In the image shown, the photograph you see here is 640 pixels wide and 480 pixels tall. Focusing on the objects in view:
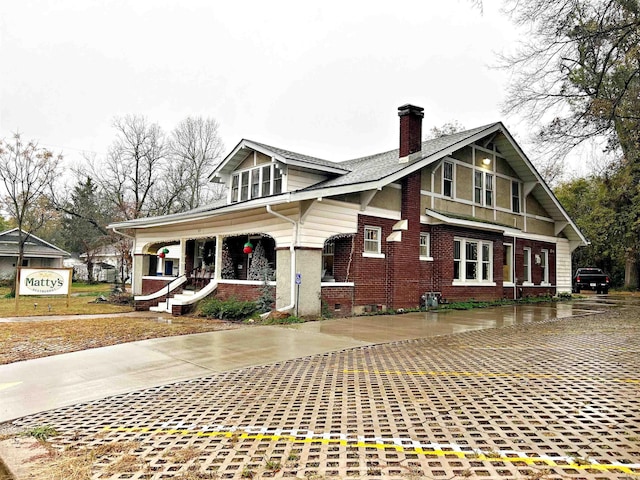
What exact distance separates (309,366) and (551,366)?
354 cm

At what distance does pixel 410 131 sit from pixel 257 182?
229 inches

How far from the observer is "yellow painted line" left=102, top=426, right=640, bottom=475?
120 inches

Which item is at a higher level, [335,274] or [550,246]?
[550,246]

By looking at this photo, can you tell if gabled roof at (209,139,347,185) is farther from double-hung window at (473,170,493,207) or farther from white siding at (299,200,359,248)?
double-hung window at (473,170,493,207)

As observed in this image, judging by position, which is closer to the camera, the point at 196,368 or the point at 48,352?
the point at 196,368

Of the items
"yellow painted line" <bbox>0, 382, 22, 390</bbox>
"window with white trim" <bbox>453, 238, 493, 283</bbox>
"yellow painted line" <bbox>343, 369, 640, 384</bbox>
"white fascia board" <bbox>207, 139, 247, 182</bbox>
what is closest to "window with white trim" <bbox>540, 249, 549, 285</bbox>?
"window with white trim" <bbox>453, 238, 493, 283</bbox>

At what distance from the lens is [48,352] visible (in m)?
7.64

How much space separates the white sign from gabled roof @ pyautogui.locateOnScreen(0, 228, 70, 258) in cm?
2522

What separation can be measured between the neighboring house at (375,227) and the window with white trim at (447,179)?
0.04 metres

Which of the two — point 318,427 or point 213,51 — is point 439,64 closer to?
point 213,51

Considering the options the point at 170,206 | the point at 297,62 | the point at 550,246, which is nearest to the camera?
the point at 550,246

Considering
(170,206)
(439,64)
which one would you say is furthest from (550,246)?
(170,206)

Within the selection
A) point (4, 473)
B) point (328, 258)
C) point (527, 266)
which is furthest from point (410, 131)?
point (4, 473)

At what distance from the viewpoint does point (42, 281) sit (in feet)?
48.9
